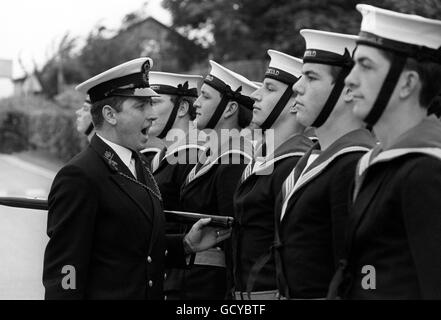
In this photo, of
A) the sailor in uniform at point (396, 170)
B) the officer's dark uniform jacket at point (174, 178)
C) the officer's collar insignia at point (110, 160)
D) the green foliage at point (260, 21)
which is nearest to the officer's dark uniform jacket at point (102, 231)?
the officer's collar insignia at point (110, 160)

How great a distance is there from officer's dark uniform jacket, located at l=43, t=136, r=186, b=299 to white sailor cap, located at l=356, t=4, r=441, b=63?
146 centimetres

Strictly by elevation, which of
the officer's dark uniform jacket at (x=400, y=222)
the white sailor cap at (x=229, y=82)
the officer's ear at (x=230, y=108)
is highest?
the white sailor cap at (x=229, y=82)

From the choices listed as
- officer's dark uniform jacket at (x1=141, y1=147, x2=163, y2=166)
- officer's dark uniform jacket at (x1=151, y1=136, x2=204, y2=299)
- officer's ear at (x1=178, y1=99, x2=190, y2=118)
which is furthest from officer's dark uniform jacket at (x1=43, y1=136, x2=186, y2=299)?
officer's dark uniform jacket at (x1=141, y1=147, x2=163, y2=166)

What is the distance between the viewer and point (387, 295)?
118 inches

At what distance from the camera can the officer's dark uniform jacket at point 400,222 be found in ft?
9.20

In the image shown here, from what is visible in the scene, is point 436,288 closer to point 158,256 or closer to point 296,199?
point 296,199

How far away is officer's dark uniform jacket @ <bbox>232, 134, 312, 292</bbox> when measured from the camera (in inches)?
168

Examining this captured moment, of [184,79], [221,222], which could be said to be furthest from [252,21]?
[221,222]

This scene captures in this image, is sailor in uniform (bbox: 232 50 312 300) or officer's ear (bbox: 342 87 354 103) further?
sailor in uniform (bbox: 232 50 312 300)

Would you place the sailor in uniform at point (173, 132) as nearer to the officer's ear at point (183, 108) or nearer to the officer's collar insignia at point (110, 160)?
the officer's ear at point (183, 108)

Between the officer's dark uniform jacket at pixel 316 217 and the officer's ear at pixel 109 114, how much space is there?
1001mm

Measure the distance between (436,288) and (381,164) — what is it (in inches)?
19.3

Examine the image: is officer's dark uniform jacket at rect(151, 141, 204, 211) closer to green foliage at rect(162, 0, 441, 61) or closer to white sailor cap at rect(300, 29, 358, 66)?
white sailor cap at rect(300, 29, 358, 66)

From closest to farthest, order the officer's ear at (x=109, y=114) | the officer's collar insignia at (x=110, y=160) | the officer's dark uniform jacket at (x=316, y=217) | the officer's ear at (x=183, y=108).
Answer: the officer's dark uniform jacket at (x=316, y=217) → the officer's collar insignia at (x=110, y=160) → the officer's ear at (x=109, y=114) → the officer's ear at (x=183, y=108)
